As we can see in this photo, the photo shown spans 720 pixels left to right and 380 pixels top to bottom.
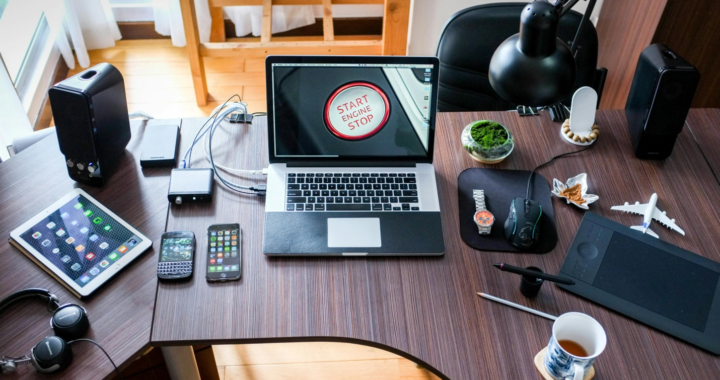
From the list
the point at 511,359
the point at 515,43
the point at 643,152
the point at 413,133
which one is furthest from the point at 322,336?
the point at 643,152

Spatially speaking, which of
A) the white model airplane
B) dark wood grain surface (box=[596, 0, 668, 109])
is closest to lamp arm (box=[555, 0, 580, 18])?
the white model airplane

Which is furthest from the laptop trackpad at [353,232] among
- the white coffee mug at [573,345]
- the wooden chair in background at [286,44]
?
the wooden chair in background at [286,44]

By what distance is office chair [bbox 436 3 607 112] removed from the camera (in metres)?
1.56

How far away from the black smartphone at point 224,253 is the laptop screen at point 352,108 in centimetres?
20

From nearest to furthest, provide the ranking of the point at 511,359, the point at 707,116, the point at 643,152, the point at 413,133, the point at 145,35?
the point at 511,359, the point at 413,133, the point at 643,152, the point at 707,116, the point at 145,35

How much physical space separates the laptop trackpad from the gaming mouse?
261mm

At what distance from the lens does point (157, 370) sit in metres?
1.33

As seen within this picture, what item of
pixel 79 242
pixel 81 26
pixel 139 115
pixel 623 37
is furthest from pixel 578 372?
pixel 81 26

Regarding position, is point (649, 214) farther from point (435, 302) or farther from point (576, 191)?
point (435, 302)

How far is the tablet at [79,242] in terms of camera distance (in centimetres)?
109

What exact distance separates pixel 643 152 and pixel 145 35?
95.4 inches

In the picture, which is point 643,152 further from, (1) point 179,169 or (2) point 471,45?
(1) point 179,169

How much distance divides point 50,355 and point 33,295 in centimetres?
17

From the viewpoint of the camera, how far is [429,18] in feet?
8.18
